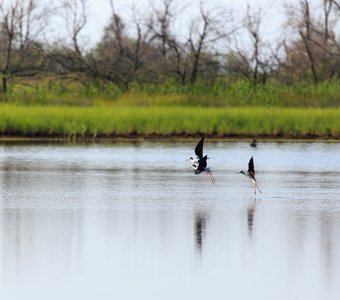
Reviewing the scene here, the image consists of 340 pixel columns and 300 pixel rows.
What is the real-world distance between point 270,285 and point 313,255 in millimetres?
1263

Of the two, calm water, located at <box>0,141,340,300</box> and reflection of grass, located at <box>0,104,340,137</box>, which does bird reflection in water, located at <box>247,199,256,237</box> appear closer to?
calm water, located at <box>0,141,340,300</box>

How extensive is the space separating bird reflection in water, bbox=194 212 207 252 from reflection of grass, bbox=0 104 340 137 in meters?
12.8

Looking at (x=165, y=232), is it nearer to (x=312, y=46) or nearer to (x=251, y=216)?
(x=251, y=216)

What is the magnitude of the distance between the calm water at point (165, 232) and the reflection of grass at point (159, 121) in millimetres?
5945

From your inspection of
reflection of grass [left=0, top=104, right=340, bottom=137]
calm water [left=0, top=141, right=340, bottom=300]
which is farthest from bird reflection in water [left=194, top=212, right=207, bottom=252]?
reflection of grass [left=0, top=104, right=340, bottom=137]

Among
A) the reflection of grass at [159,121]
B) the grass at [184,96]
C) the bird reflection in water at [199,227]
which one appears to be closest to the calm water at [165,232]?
the bird reflection in water at [199,227]

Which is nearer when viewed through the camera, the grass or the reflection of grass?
the reflection of grass

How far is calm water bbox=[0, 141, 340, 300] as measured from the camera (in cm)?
805

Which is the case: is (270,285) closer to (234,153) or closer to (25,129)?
(234,153)

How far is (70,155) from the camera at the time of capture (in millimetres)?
19922

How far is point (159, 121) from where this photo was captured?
2484 cm

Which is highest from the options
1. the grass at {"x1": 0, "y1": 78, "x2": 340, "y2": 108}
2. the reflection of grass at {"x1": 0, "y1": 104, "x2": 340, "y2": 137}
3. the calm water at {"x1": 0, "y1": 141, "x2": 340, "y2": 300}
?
the grass at {"x1": 0, "y1": 78, "x2": 340, "y2": 108}

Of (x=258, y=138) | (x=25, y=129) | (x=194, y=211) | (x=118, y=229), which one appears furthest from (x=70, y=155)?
(x=118, y=229)

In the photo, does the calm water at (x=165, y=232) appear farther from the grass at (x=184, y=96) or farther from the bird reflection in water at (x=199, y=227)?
the grass at (x=184, y=96)
